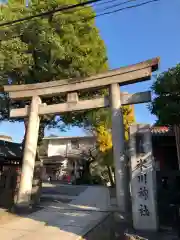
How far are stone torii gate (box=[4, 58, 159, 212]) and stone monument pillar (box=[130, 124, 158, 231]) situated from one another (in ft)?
4.80

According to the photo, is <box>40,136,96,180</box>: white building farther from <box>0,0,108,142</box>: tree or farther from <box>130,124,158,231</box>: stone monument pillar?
<box>130,124,158,231</box>: stone monument pillar

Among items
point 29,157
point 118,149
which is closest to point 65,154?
point 29,157

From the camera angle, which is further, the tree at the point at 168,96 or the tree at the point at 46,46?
the tree at the point at 46,46

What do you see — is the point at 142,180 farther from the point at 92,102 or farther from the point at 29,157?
the point at 29,157

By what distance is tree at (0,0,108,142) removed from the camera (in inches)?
565

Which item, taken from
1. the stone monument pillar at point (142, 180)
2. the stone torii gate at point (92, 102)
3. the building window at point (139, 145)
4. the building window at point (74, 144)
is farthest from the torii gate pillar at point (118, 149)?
the building window at point (74, 144)

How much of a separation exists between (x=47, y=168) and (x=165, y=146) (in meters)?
23.3

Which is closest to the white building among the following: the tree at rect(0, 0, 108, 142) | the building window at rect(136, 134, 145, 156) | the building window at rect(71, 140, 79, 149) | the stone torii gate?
the building window at rect(71, 140, 79, 149)

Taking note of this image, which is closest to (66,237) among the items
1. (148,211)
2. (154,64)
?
(148,211)

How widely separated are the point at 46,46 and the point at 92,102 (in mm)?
5001

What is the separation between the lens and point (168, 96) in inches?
339

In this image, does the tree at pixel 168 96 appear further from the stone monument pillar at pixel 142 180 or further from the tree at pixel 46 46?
the tree at pixel 46 46

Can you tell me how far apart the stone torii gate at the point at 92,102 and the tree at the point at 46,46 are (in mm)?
2212

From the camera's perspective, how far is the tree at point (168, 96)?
26.1ft
